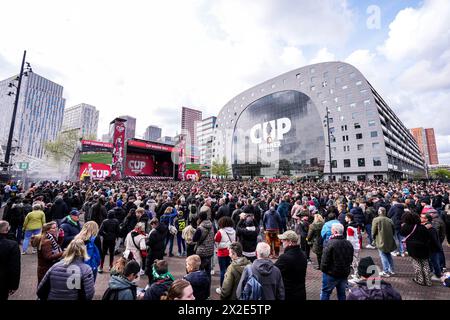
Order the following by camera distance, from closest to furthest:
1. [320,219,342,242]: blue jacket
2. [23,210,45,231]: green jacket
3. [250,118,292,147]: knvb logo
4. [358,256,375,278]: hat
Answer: [358,256,375,278]: hat, [320,219,342,242]: blue jacket, [23,210,45,231]: green jacket, [250,118,292,147]: knvb logo

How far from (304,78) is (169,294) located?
56.5 metres

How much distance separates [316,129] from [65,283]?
49.5 meters

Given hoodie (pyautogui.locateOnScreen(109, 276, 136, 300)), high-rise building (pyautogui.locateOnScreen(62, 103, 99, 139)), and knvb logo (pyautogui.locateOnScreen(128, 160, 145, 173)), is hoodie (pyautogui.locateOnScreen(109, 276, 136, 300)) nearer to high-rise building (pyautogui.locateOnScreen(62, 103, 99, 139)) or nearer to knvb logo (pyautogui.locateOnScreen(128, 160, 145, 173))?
knvb logo (pyautogui.locateOnScreen(128, 160, 145, 173))

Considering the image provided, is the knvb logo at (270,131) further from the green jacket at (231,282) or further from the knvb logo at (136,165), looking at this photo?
the green jacket at (231,282)

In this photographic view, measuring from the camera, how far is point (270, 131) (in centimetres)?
5447

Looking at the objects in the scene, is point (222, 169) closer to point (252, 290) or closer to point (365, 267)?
point (252, 290)

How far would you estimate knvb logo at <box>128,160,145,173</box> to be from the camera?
154ft

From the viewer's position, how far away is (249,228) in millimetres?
5328

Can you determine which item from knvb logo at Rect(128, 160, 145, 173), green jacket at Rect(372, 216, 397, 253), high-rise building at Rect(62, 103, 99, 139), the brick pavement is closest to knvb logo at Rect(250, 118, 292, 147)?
knvb logo at Rect(128, 160, 145, 173)

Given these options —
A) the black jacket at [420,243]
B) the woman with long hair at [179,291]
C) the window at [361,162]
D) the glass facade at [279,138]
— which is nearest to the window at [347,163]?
the window at [361,162]

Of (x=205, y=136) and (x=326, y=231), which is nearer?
(x=326, y=231)

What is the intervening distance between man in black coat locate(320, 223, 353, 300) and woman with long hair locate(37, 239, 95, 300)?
153 inches

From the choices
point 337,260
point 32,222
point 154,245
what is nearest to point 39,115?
point 32,222

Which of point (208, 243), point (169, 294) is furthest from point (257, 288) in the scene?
point (208, 243)
